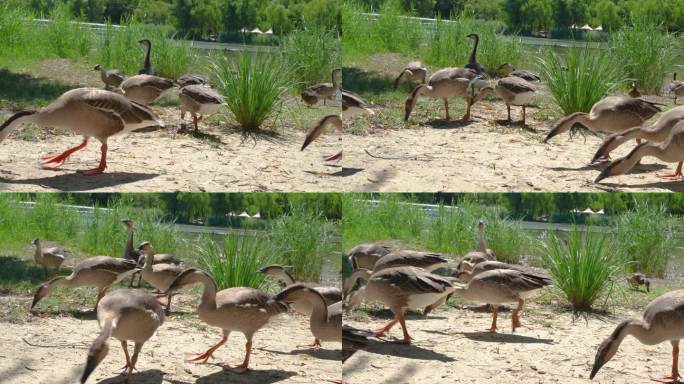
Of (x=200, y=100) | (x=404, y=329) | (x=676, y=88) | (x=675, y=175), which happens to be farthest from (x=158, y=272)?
(x=676, y=88)

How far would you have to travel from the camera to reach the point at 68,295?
924 cm

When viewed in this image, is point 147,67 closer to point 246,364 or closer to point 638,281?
point 246,364

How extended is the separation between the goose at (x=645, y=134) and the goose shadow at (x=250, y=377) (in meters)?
3.60

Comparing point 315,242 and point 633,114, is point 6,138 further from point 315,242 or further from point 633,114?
point 633,114

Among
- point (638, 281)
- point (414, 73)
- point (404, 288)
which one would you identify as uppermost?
point (414, 73)

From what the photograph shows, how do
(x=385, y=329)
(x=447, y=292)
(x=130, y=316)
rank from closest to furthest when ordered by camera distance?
(x=130, y=316) < (x=447, y=292) < (x=385, y=329)

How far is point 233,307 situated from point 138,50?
4451mm

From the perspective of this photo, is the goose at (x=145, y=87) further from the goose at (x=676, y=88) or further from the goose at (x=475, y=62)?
the goose at (x=676, y=88)

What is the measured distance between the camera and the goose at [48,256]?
948 cm

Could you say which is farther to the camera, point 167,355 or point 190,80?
point 190,80

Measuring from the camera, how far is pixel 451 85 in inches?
388

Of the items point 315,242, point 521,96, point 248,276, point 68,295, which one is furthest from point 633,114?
point 68,295

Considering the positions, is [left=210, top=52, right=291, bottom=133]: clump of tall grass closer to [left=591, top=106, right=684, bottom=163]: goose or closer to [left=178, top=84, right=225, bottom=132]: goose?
[left=178, top=84, right=225, bottom=132]: goose

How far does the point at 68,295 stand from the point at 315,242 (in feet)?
8.45
